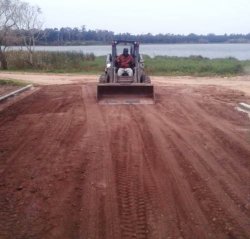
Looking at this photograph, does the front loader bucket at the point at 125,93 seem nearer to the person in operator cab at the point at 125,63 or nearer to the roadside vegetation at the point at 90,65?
the person in operator cab at the point at 125,63

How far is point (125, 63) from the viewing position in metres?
18.1

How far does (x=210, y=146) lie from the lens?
31.8 ft

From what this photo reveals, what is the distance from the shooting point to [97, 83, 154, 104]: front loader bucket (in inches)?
642

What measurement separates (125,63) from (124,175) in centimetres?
1095

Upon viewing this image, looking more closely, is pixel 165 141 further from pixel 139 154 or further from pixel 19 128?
pixel 19 128

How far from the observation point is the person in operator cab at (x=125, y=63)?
59.2 ft

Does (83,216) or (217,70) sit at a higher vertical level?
(83,216)

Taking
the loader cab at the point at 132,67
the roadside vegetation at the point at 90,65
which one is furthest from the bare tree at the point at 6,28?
the loader cab at the point at 132,67

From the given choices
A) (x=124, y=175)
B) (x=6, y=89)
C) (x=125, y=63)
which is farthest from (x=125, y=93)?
(x=124, y=175)

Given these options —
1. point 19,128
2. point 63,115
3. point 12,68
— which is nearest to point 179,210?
point 19,128

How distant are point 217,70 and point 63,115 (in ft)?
70.9

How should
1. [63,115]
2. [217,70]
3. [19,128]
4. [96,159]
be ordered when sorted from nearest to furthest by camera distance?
1. [96,159]
2. [19,128]
3. [63,115]
4. [217,70]

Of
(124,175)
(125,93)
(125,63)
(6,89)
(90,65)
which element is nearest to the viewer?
(124,175)

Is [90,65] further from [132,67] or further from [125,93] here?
[125,93]
